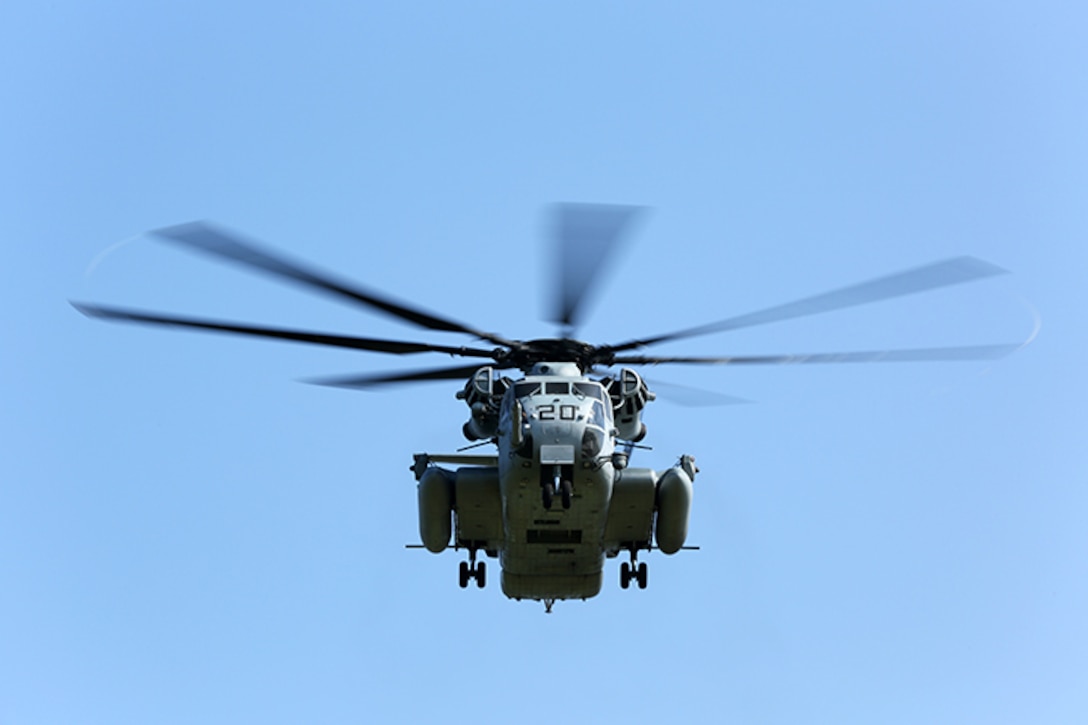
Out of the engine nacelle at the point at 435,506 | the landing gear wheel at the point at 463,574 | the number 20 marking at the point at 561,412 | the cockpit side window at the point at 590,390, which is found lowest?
the landing gear wheel at the point at 463,574

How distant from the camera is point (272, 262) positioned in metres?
18.0

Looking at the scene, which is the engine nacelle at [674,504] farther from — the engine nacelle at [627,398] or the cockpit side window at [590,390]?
the cockpit side window at [590,390]

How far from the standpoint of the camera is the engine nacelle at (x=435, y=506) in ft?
76.0

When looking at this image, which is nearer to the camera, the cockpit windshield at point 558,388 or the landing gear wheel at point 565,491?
the landing gear wheel at point 565,491

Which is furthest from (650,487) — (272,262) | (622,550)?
(272,262)

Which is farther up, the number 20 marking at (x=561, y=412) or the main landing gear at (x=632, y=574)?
the number 20 marking at (x=561, y=412)

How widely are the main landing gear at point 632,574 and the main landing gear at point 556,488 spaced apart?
10.3 feet

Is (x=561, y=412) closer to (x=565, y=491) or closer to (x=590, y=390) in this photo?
(x=590, y=390)

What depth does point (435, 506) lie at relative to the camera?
912 inches

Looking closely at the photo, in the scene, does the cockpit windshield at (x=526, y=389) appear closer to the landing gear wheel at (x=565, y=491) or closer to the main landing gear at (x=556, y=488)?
the main landing gear at (x=556, y=488)

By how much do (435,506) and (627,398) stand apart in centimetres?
351

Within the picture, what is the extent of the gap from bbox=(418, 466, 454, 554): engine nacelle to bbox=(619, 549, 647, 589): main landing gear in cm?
297

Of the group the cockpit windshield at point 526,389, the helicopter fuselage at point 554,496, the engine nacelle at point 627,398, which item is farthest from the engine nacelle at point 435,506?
the engine nacelle at point 627,398

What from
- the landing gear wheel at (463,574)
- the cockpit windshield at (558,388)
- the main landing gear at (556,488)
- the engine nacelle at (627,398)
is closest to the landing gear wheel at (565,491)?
the main landing gear at (556,488)
